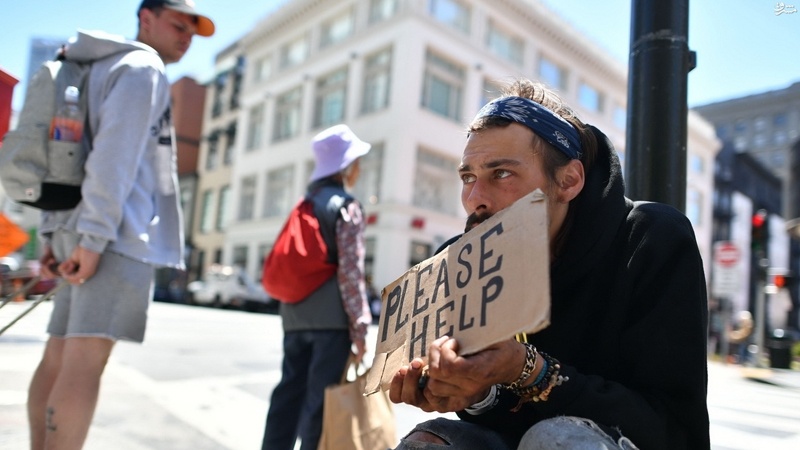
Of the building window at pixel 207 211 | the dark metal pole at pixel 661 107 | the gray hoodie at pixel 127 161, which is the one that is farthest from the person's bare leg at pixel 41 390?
the building window at pixel 207 211

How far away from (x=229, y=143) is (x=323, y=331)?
3756cm

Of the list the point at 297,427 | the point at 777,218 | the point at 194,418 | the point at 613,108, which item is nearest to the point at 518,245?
the point at 297,427

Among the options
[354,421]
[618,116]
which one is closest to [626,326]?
[354,421]

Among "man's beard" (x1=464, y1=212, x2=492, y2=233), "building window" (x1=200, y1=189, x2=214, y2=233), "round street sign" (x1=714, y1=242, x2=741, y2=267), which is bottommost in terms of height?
"man's beard" (x1=464, y1=212, x2=492, y2=233)

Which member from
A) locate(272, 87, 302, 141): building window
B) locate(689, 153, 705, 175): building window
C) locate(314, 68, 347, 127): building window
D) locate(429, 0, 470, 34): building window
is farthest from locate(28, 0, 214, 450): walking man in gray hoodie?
locate(689, 153, 705, 175): building window

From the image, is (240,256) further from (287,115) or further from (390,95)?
(390,95)

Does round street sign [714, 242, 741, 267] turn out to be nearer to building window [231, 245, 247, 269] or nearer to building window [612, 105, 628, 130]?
building window [612, 105, 628, 130]

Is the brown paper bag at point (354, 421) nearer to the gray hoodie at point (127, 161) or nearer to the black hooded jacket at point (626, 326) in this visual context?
the gray hoodie at point (127, 161)

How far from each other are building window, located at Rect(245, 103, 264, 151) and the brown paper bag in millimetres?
33492

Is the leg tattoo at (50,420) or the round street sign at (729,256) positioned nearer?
the leg tattoo at (50,420)

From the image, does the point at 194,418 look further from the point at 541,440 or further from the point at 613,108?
the point at 613,108

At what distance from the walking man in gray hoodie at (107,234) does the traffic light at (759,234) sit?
1393cm

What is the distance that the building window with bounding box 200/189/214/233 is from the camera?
127ft

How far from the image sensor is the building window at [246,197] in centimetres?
3469
